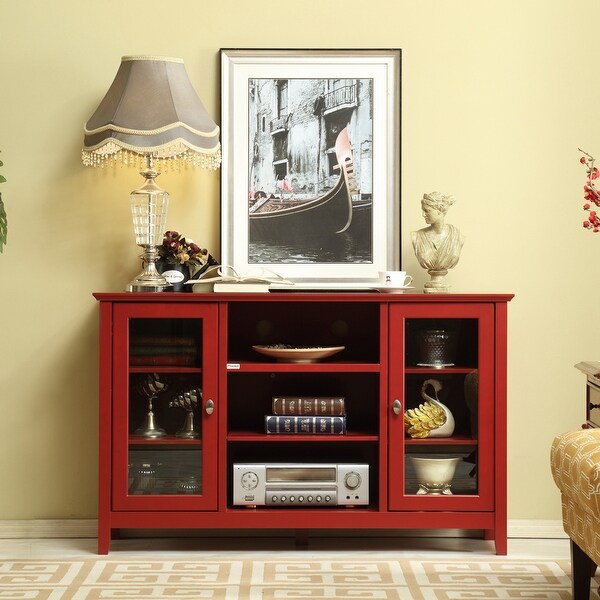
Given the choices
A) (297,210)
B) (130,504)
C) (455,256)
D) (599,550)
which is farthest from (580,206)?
(130,504)

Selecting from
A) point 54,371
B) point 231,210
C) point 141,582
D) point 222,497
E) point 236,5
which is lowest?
point 141,582

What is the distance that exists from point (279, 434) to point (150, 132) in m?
1.15

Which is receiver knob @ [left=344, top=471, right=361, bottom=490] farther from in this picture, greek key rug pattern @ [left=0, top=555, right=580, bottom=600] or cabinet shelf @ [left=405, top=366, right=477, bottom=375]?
cabinet shelf @ [left=405, top=366, right=477, bottom=375]

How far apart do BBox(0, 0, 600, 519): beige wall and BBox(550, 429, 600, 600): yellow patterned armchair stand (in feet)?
3.35

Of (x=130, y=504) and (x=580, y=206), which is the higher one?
(x=580, y=206)

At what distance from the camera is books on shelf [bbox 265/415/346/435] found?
3.14 metres

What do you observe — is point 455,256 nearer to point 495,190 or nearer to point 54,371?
point 495,190

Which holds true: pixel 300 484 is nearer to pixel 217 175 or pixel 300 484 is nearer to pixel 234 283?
pixel 234 283

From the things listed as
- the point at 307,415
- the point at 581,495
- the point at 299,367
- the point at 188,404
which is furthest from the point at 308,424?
the point at 581,495

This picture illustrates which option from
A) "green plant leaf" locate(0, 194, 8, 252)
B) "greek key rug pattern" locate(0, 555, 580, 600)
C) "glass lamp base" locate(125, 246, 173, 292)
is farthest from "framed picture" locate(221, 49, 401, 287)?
"greek key rug pattern" locate(0, 555, 580, 600)

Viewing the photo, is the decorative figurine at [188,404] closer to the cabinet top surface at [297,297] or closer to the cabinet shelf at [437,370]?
the cabinet top surface at [297,297]

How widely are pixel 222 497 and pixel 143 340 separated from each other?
0.62 m

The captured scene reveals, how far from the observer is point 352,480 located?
314 cm

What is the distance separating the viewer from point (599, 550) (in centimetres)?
225
